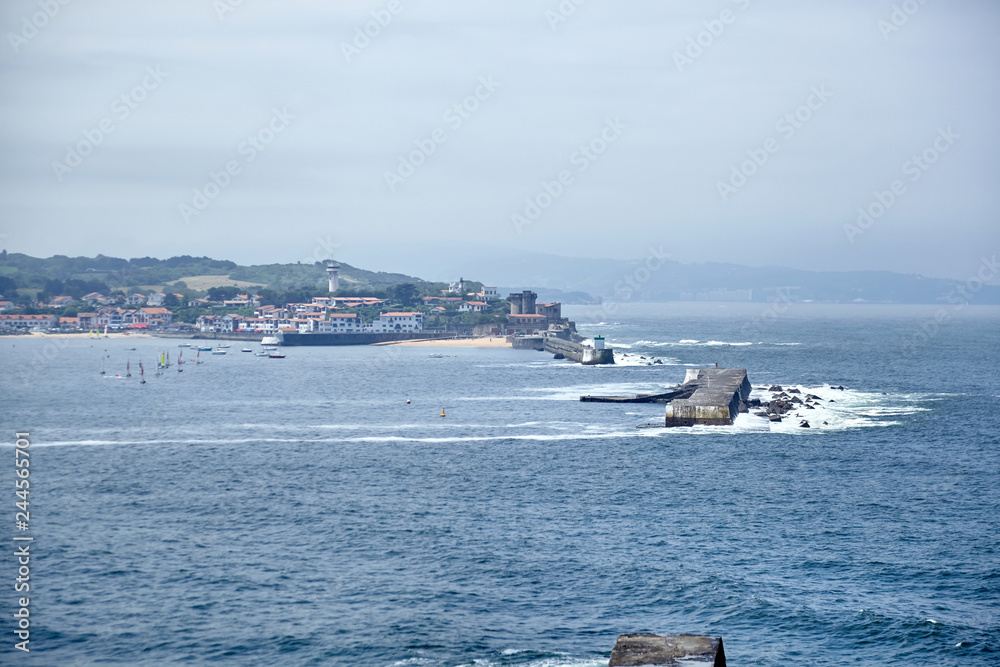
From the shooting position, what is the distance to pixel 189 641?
26.2m

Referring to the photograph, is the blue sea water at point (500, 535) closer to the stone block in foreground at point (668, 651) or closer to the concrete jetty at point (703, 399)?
the concrete jetty at point (703, 399)

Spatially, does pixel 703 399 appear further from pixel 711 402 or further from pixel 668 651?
pixel 668 651

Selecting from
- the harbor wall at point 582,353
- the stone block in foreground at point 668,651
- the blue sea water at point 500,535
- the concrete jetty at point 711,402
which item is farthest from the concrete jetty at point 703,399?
the stone block in foreground at point 668,651

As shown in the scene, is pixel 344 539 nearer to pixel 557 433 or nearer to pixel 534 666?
pixel 534 666

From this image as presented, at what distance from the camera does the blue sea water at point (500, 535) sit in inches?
1043

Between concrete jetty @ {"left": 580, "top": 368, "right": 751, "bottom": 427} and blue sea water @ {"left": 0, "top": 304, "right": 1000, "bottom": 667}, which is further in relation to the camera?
concrete jetty @ {"left": 580, "top": 368, "right": 751, "bottom": 427}

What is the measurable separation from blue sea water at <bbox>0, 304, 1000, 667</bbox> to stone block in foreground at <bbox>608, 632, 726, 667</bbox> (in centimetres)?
310

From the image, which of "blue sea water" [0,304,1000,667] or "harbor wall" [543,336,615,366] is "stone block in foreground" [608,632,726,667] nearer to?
"blue sea water" [0,304,1000,667]

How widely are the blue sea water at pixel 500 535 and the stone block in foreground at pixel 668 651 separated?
310cm

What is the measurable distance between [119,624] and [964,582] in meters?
26.9

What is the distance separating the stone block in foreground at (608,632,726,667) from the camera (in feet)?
68.2

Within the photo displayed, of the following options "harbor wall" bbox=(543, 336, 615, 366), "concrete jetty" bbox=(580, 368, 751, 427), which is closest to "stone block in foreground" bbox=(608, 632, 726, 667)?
"concrete jetty" bbox=(580, 368, 751, 427)

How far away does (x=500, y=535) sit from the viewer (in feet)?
120


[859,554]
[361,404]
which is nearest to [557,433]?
[361,404]
